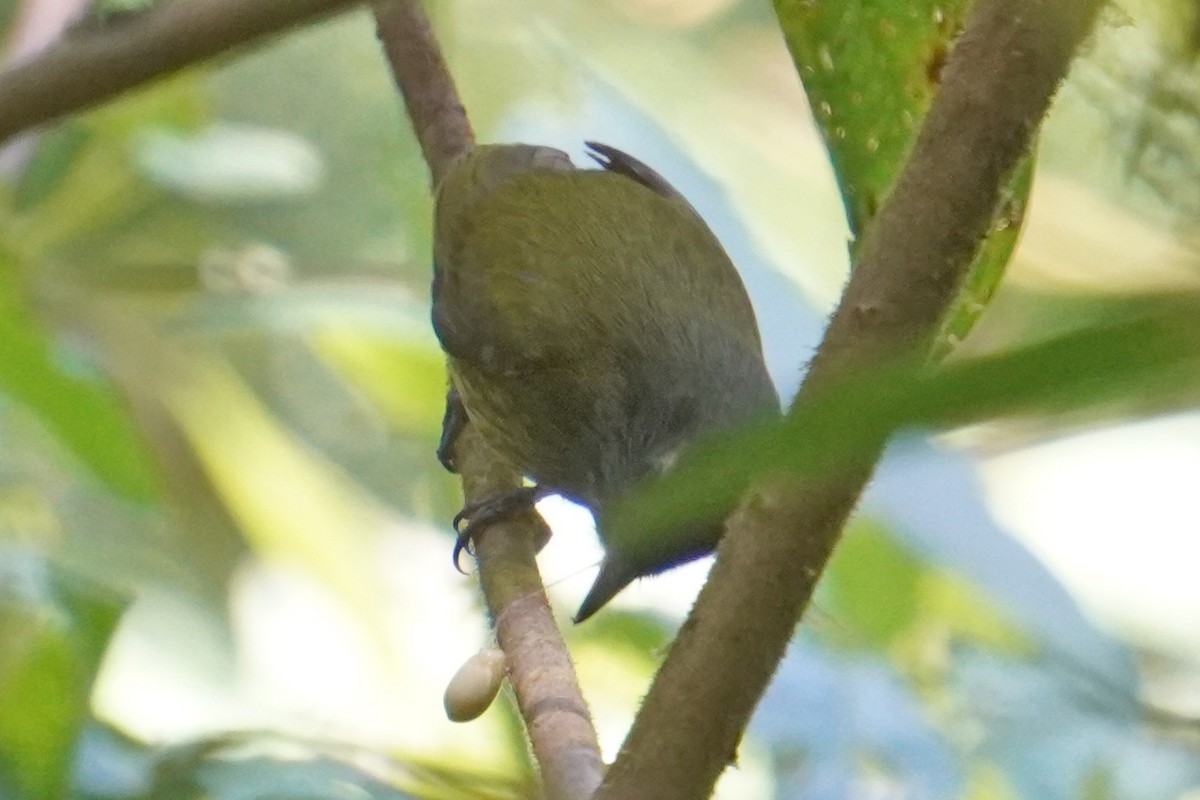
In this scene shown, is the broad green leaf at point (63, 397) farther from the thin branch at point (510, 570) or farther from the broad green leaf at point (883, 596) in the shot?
the broad green leaf at point (883, 596)

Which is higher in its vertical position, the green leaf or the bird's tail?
the green leaf

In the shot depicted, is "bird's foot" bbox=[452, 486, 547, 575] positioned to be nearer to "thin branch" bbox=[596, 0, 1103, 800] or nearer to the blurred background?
the blurred background

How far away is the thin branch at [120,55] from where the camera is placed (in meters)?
1.19

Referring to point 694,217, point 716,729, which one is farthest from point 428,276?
point 716,729

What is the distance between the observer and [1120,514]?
117 inches

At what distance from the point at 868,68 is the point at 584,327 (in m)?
1.13

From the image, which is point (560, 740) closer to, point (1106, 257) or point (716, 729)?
point (716, 729)

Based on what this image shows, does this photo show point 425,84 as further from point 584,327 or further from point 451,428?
point 451,428

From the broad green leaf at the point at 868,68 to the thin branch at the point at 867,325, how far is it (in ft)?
1.90

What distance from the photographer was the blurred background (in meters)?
1.87

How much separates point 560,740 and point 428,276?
7.17ft

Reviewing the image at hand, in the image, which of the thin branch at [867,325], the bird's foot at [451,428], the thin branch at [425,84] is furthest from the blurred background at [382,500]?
the thin branch at [425,84]

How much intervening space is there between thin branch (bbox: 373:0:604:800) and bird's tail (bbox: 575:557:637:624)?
0.31 feet

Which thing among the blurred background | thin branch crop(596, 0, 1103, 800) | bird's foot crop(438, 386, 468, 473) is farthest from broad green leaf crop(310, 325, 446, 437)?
thin branch crop(596, 0, 1103, 800)
